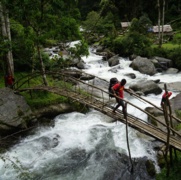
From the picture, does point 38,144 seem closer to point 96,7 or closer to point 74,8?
point 74,8

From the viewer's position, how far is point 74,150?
424 inches

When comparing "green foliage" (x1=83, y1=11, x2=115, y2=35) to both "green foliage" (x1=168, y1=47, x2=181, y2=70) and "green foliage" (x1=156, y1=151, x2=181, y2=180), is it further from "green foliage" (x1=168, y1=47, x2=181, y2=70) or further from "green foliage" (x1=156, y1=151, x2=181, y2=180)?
"green foliage" (x1=156, y1=151, x2=181, y2=180)

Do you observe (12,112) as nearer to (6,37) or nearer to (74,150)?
(74,150)

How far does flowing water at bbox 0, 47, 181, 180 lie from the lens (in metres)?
9.26

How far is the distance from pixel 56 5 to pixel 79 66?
44.7ft

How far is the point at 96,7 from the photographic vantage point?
2100 inches

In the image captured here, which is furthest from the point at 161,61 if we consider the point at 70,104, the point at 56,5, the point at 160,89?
the point at 56,5

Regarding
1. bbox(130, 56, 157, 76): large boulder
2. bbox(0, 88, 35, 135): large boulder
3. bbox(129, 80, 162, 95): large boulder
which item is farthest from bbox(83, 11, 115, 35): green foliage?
bbox(0, 88, 35, 135): large boulder

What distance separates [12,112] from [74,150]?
134 inches

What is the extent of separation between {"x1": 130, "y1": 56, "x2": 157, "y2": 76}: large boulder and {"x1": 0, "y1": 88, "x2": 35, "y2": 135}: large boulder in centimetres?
1295

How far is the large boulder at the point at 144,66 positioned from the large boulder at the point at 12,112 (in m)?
13.0

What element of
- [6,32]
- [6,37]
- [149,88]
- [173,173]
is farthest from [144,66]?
[173,173]

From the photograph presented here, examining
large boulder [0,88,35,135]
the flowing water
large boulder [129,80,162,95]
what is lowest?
the flowing water

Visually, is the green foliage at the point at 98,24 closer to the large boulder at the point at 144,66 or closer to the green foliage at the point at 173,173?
the large boulder at the point at 144,66
